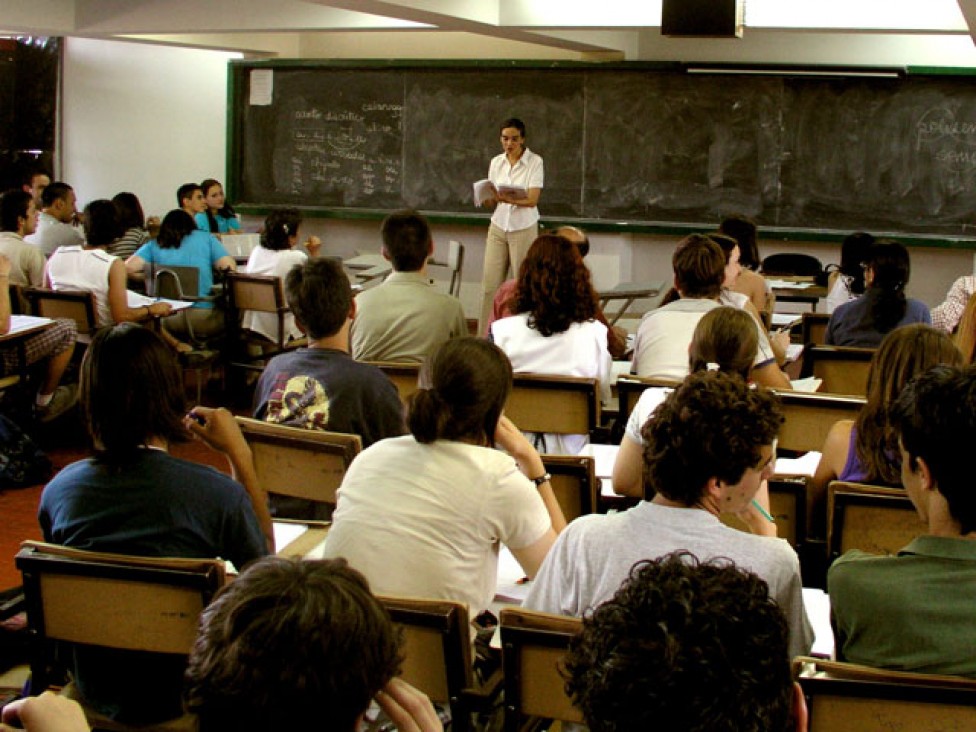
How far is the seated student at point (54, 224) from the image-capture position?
751 centimetres

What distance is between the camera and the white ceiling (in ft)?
25.1

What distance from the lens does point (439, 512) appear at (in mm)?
2527

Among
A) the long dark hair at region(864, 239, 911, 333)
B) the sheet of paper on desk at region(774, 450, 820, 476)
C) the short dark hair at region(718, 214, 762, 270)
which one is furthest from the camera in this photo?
the short dark hair at region(718, 214, 762, 270)

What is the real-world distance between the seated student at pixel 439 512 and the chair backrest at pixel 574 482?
48 cm

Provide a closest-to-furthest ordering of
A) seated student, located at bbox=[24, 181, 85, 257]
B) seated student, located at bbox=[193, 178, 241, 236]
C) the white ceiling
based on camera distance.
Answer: seated student, located at bbox=[24, 181, 85, 257] < the white ceiling < seated student, located at bbox=[193, 178, 241, 236]

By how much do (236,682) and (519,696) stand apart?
3.59 feet

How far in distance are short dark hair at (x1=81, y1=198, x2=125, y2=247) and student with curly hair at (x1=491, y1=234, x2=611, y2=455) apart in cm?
286

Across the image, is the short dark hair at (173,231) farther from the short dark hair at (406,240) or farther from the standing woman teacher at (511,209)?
the short dark hair at (406,240)

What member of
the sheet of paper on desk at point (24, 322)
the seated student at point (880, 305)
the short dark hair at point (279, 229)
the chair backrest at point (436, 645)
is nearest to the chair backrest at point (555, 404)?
the seated student at point (880, 305)

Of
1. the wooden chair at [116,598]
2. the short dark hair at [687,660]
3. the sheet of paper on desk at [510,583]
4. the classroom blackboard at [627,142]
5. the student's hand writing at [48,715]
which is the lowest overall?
the sheet of paper on desk at [510,583]

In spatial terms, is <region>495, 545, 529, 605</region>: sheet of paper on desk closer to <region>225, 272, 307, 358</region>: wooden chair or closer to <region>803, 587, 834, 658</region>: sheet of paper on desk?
<region>803, 587, 834, 658</region>: sheet of paper on desk

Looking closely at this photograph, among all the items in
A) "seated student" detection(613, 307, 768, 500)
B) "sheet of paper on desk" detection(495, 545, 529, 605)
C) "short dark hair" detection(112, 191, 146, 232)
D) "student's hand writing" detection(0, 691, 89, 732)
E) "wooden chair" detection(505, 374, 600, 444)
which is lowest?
"sheet of paper on desk" detection(495, 545, 529, 605)

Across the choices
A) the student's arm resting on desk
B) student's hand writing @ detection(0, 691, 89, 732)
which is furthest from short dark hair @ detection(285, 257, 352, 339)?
student's hand writing @ detection(0, 691, 89, 732)

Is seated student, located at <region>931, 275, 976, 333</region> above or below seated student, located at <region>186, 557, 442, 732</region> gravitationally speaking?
above
